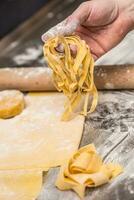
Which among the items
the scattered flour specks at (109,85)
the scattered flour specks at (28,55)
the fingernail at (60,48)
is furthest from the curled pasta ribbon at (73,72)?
the scattered flour specks at (28,55)

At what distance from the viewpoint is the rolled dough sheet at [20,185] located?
51.4 inches

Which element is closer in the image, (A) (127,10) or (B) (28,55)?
(A) (127,10)

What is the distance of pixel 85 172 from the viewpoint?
130 centimetres

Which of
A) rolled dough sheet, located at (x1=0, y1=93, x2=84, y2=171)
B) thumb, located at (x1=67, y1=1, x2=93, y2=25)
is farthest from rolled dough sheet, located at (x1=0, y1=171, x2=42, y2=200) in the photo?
thumb, located at (x1=67, y1=1, x2=93, y2=25)

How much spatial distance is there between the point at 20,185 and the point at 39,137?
0.87 feet

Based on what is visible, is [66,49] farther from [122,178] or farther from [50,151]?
[122,178]

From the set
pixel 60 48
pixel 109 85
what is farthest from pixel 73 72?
pixel 109 85

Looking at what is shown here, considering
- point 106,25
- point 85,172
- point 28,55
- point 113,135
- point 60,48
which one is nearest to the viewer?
point 85,172

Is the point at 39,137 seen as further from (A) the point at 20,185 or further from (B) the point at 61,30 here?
(B) the point at 61,30

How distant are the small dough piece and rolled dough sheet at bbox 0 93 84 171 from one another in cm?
2

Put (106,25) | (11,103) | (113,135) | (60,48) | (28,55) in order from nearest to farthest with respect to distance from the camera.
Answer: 1. (113,135)
2. (60,48)
3. (11,103)
4. (106,25)
5. (28,55)

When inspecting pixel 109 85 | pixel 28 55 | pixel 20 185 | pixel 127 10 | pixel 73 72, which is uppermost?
pixel 127 10

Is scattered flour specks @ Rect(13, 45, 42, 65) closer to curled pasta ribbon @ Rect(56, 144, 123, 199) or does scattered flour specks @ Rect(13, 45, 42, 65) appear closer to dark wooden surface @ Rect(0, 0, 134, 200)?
dark wooden surface @ Rect(0, 0, 134, 200)

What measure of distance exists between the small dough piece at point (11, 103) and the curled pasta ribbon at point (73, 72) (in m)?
0.20
